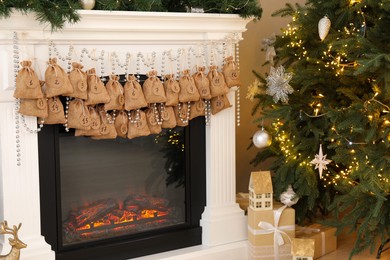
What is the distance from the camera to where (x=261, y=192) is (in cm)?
353

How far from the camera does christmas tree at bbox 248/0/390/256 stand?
3176mm

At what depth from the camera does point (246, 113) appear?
176 inches

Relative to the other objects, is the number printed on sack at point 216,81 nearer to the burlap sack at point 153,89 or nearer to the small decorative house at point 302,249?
the burlap sack at point 153,89

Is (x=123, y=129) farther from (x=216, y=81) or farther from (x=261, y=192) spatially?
(x=261, y=192)

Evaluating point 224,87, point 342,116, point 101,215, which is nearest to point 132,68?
point 224,87

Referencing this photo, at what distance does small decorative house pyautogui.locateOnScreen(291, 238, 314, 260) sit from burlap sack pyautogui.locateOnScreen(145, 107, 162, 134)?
0.87m

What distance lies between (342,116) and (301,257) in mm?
722

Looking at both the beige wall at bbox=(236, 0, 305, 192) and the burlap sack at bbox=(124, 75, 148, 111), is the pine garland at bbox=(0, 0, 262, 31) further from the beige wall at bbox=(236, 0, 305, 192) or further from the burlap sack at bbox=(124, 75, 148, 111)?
the beige wall at bbox=(236, 0, 305, 192)

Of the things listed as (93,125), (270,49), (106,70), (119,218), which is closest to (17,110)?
(93,125)

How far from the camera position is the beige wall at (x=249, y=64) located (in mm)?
4387

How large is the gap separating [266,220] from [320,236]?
40cm

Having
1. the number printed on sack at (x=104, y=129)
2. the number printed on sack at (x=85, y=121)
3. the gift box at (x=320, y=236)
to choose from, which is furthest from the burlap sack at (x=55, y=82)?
the gift box at (x=320, y=236)

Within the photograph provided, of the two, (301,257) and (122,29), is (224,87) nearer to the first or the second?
(122,29)

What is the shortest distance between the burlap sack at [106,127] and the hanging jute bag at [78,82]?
0.50 ft
